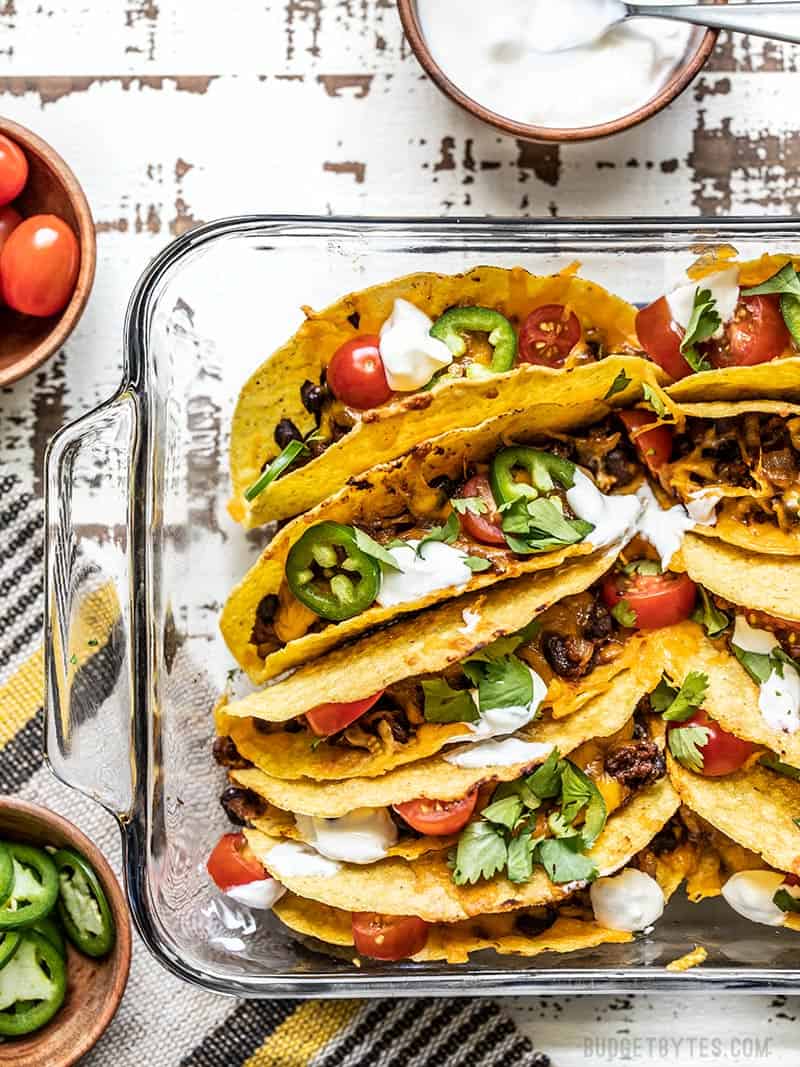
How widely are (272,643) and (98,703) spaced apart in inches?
14.3

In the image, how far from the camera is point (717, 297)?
2414 mm

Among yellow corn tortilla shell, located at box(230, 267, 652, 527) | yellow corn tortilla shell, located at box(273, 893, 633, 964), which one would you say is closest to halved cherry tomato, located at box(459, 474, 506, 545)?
yellow corn tortilla shell, located at box(230, 267, 652, 527)

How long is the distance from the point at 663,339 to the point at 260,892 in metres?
1.24

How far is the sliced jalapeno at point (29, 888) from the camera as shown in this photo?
8.38ft

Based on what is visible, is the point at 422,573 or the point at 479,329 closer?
the point at 422,573

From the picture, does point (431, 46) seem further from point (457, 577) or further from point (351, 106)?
point (457, 577)

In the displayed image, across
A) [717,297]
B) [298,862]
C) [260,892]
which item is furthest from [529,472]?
[260,892]

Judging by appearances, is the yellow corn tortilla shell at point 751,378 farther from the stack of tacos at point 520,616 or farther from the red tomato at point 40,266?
the red tomato at point 40,266

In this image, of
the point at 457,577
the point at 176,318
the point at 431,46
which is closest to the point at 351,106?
the point at 431,46

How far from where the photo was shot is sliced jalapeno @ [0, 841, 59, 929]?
255cm

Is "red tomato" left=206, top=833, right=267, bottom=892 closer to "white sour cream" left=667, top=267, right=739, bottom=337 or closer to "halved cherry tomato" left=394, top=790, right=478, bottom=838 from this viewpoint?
"halved cherry tomato" left=394, top=790, right=478, bottom=838

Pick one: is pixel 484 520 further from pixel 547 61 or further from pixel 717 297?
pixel 547 61

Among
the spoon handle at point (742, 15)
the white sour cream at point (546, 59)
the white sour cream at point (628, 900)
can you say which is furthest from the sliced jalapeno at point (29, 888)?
the spoon handle at point (742, 15)

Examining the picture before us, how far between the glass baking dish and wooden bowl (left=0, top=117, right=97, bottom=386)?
0.18 m
